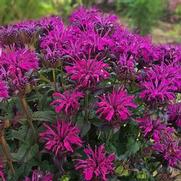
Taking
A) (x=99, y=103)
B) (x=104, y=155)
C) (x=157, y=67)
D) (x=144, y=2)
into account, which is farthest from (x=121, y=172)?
(x=144, y=2)

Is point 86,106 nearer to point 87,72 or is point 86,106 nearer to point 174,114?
point 87,72

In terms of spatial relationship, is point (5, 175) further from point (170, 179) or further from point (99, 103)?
point (170, 179)

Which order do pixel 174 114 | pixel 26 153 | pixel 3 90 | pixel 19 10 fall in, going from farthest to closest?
1. pixel 19 10
2. pixel 174 114
3. pixel 26 153
4. pixel 3 90

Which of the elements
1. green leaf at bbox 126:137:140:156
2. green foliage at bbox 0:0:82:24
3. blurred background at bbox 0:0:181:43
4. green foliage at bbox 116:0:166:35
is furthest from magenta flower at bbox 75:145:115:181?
green foliage at bbox 0:0:82:24

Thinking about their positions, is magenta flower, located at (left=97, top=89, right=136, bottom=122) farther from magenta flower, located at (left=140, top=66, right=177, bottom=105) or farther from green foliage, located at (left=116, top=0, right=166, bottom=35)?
green foliage, located at (left=116, top=0, right=166, bottom=35)

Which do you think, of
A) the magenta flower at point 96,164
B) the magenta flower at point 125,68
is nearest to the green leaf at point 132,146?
the magenta flower at point 96,164

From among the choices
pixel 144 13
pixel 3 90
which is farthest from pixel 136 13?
pixel 3 90
